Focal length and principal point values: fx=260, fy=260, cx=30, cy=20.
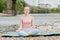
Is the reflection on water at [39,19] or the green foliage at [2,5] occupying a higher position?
the green foliage at [2,5]

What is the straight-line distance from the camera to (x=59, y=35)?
5.41 metres

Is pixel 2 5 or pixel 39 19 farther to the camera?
pixel 39 19

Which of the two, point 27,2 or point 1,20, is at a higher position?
point 27,2

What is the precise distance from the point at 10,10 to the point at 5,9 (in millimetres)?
348

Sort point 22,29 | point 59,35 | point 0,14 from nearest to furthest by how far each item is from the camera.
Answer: point 22,29 → point 59,35 → point 0,14

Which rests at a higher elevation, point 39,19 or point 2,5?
point 2,5

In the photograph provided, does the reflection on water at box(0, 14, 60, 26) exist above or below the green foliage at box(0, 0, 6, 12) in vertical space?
below

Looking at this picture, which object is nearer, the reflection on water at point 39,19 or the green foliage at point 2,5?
the green foliage at point 2,5

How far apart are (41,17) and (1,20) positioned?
148 centimetres

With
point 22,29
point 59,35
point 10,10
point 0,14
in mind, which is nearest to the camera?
point 22,29

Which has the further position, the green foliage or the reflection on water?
the reflection on water

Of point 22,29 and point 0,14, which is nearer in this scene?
point 22,29

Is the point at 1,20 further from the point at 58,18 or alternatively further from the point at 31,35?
the point at 31,35

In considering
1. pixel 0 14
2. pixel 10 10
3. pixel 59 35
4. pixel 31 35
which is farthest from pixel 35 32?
pixel 10 10
